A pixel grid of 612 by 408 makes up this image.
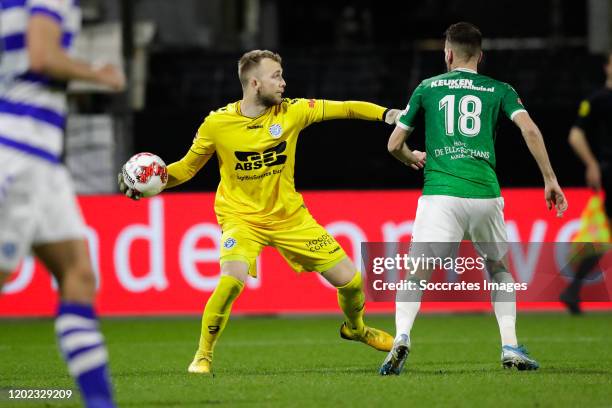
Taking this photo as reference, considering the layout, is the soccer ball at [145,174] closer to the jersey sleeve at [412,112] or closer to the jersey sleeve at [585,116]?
the jersey sleeve at [412,112]

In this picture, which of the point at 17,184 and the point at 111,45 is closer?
the point at 17,184

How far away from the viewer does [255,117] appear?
7227mm

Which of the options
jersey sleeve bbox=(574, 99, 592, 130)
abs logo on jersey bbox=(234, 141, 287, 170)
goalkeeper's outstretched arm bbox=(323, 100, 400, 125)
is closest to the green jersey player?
goalkeeper's outstretched arm bbox=(323, 100, 400, 125)

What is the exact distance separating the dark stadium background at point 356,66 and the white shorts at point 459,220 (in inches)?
237

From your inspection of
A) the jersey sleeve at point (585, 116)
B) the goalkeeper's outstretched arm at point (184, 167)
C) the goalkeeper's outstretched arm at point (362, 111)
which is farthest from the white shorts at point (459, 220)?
the jersey sleeve at point (585, 116)

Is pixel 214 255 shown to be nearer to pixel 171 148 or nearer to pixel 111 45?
pixel 171 148

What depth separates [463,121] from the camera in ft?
21.6

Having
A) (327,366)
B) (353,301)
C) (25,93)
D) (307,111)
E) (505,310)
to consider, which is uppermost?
(25,93)

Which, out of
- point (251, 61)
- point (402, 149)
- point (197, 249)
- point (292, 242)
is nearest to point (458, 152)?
point (402, 149)

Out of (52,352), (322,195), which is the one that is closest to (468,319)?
(322,195)

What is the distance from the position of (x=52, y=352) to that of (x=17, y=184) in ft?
14.8

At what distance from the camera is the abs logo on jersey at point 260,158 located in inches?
283

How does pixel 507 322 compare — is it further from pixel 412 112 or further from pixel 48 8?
pixel 48 8

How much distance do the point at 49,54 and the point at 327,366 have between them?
3574mm
